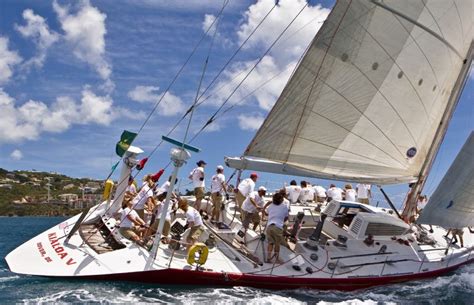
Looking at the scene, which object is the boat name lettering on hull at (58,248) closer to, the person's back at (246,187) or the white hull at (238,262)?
the white hull at (238,262)

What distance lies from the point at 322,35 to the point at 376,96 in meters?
2.48

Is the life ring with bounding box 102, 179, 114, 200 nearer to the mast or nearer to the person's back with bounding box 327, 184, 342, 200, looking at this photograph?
the person's back with bounding box 327, 184, 342, 200

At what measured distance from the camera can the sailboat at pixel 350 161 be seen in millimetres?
10422

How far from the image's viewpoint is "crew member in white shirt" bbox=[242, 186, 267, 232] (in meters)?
12.2

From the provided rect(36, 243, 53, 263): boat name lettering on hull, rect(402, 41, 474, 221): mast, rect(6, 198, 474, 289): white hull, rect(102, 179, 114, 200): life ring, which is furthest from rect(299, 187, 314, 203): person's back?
rect(36, 243, 53, 263): boat name lettering on hull

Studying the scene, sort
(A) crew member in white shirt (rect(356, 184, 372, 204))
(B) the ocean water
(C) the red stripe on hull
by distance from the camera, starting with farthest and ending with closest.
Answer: (A) crew member in white shirt (rect(356, 184, 372, 204))
(C) the red stripe on hull
(B) the ocean water

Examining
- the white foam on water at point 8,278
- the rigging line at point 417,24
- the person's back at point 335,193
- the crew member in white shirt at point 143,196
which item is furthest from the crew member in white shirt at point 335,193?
the white foam on water at point 8,278

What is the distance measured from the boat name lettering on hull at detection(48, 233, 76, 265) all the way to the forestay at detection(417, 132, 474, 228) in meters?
9.12

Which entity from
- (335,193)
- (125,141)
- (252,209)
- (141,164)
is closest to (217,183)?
(252,209)

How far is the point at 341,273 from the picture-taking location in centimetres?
1121

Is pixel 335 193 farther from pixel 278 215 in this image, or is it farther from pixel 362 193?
pixel 278 215

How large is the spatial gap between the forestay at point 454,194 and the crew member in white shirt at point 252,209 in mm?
4489

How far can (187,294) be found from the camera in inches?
362

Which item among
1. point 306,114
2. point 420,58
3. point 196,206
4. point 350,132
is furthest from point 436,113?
point 196,206
